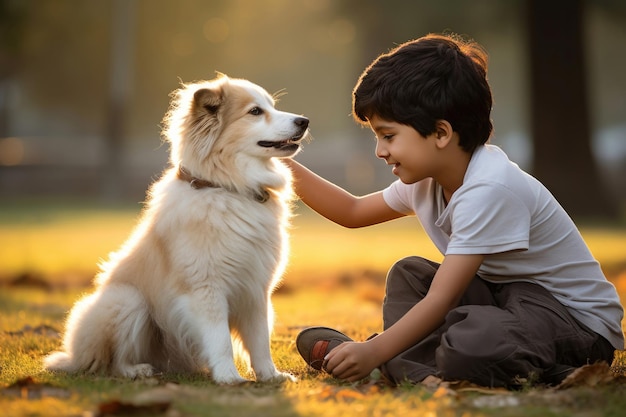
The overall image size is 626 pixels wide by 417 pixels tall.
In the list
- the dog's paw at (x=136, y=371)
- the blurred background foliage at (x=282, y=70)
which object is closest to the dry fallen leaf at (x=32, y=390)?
the dog's paw at (x=136, y=371)

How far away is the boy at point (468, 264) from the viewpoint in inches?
139

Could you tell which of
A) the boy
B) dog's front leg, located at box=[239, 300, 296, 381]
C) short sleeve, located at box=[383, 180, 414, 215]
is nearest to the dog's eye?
the boy

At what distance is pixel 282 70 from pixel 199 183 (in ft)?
145

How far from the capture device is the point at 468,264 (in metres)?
3.54

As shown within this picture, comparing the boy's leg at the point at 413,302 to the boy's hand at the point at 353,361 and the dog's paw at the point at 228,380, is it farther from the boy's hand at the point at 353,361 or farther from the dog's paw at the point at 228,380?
the dog's paw at the point at 228,380

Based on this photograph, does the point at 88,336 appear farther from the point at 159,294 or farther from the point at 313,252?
the point at 313,252

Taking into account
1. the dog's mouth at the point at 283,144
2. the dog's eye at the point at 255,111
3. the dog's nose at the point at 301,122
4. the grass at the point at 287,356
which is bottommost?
the grass at the point at 287,356

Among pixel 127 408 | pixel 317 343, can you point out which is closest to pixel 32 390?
pixel 127 408

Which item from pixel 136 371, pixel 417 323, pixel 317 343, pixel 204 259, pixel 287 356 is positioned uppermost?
pixel 204 259

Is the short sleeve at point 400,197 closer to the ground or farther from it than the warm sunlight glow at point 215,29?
closer to the ground

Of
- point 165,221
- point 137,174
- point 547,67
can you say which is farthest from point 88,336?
point 137,174

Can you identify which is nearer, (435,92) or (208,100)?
(435,92)

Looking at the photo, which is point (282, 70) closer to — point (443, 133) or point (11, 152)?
point (11, 152)

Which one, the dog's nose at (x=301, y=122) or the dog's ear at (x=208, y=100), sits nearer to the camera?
the dog's ear at (x=208, y=100)
